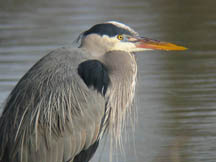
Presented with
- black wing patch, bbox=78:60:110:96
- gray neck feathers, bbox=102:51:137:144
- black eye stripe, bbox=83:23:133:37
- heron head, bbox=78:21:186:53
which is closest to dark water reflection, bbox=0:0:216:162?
gray neck feathers, bbox=102:51:137:144

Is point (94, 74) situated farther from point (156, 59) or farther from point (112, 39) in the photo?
point (156, 59)

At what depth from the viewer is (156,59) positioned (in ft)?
26.9

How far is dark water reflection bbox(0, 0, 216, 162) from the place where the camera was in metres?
5.31

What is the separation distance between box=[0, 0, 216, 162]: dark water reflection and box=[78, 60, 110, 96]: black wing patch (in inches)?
33.8

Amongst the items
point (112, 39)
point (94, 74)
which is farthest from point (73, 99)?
point (112, 39)

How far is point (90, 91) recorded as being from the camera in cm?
440

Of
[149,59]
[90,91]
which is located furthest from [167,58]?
[90,91]

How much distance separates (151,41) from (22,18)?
7314 mm

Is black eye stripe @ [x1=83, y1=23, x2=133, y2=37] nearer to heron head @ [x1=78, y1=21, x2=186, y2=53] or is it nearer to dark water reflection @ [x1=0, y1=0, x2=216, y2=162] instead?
heron head @ [x1=78, y1=21, x2=186, y2=53]

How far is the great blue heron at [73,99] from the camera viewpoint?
427cm

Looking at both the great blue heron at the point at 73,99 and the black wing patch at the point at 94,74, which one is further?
the black wing patch at the point at 94,74

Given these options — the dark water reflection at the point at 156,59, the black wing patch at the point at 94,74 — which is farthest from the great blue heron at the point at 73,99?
the dark water reflection at the point at 156,59

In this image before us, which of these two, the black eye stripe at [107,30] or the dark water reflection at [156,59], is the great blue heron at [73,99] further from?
the dark water reflection at [156,59]

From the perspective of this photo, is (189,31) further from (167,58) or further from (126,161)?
(126,161)
